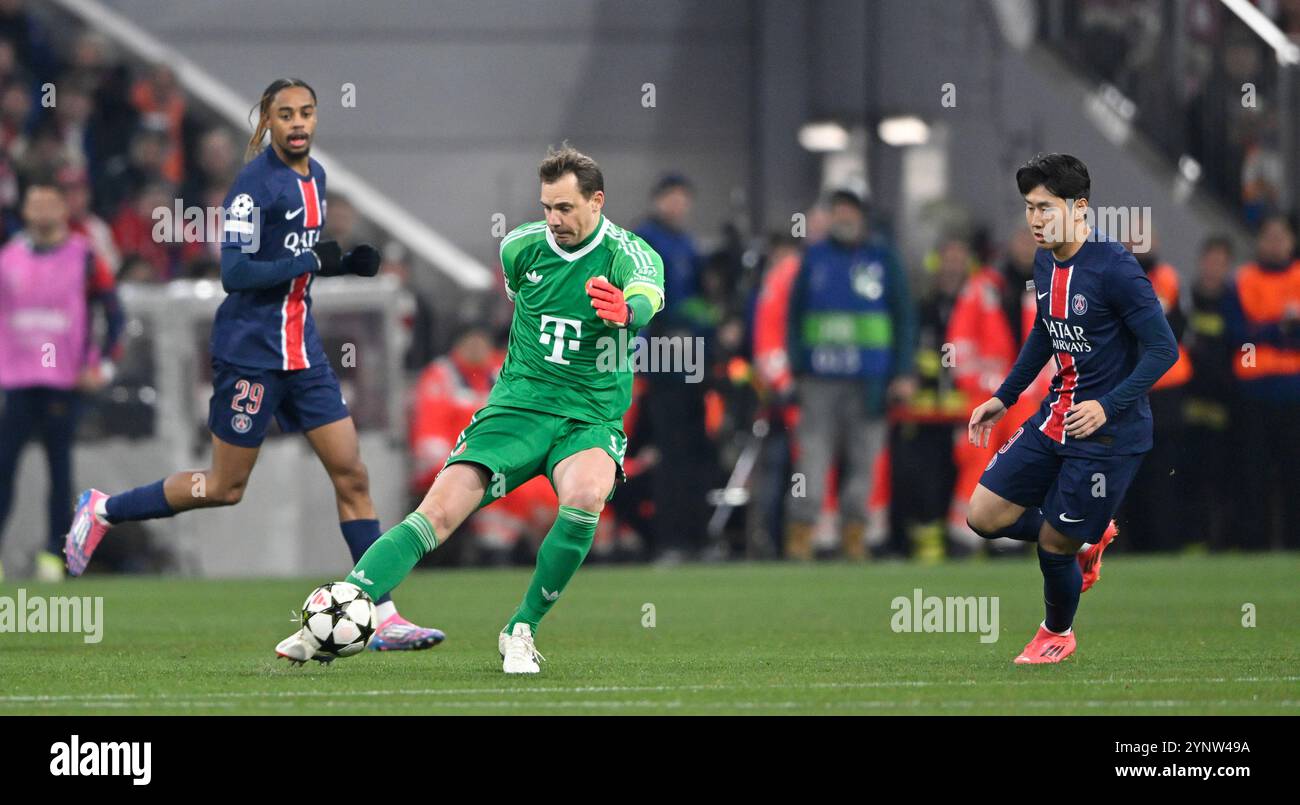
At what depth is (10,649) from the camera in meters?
8.95

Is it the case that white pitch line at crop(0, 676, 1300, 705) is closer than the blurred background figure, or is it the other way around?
white pitch line at crop(0, 676, 1300, 705)

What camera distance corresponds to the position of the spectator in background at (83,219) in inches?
574

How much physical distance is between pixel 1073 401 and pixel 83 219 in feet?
29.4

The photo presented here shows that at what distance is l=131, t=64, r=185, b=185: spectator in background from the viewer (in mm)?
17203

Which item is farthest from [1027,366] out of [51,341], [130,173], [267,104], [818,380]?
[130,173]

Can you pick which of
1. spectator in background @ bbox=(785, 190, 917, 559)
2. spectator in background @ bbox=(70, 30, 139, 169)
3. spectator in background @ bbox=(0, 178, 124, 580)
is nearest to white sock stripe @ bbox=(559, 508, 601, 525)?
spectator in background @ bbox=(0, 178, 124, 580)

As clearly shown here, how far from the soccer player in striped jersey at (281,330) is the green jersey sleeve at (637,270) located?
1344 mm

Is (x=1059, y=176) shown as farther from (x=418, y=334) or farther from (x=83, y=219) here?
(x=83, y=219)

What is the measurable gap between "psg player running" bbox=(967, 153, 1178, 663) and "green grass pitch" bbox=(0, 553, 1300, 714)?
19.0 inches

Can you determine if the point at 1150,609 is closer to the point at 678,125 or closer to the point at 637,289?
the point at 637,289
